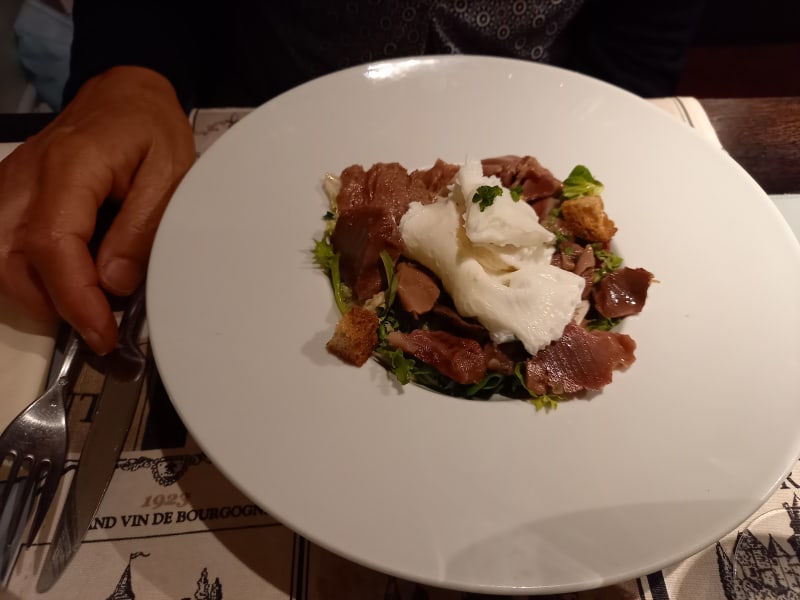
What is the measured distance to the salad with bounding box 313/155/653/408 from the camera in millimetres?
1408

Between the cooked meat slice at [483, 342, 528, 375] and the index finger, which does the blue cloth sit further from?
the cooked meat slice at [483, 342, 528, 375]

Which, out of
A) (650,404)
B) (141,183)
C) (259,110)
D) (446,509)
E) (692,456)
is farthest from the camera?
(259,110)

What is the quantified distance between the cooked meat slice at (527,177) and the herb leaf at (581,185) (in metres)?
0.03

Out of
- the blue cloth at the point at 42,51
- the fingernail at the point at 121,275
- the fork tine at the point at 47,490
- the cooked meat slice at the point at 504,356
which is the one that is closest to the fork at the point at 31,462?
the fork tine at the point at 47,490

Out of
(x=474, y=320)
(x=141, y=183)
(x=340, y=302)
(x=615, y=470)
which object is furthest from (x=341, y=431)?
(x=141, y=183)

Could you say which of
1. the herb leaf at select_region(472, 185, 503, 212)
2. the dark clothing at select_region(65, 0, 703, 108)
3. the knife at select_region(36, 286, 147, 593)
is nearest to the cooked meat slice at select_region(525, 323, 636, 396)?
the herb leaf at select_region(472, 185, 503, 212)

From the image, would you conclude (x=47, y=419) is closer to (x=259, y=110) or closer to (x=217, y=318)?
(x=217, y=318)

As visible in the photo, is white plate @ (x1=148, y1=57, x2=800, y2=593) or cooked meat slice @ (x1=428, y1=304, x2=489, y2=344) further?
cooked meat slice @ (x1=428, y1=304, x2=489, y2=344)

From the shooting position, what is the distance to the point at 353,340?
1345mm

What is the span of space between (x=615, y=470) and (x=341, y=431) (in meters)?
0.63

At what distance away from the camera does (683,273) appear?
1.57 meters

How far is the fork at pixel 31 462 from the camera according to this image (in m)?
1.19

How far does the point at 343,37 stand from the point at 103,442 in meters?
2.03

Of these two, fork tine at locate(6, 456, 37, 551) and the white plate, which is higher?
the white plate
